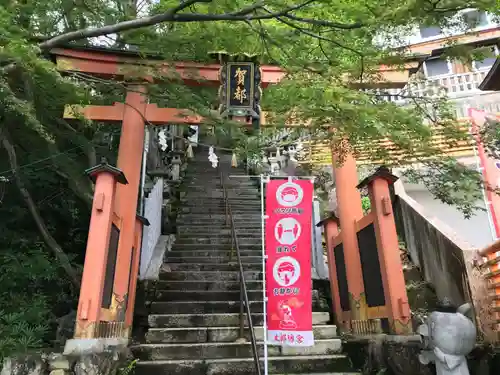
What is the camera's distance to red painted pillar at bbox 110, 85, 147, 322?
5.59 meters

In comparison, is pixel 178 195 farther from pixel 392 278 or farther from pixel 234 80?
pixel 392 278

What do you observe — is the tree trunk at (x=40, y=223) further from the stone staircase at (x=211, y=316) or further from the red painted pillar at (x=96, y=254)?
the red painted pillar at (x=96, y=254)

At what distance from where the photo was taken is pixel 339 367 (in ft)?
16.4

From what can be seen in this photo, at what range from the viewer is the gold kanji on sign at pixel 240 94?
5.96 m

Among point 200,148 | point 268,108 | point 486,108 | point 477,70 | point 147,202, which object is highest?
point 200,148

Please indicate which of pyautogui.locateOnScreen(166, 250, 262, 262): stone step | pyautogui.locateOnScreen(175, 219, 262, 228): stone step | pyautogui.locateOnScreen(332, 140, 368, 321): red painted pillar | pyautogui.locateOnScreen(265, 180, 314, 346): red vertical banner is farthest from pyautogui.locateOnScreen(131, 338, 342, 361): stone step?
pyautogui.locateOnScreen(175, 219, 262, 228): stone step

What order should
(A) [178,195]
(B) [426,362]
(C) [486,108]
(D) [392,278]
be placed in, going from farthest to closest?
(A) [178,195] < (C) [486,108] < (D) [392,278] < (B) [426,362]

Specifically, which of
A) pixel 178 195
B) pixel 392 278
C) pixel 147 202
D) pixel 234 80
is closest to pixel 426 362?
pixel 392 278

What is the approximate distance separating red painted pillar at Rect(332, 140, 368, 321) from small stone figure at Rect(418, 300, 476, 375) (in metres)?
1.77

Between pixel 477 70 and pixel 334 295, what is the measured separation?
10.1 m

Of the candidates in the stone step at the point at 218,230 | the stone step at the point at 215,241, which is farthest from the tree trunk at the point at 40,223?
the stone step at the point at 218,230

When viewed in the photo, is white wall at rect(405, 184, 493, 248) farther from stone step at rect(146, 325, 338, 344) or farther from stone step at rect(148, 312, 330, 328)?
stone step at rect(146, 325, 338, 344)

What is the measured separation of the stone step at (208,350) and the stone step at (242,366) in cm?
23

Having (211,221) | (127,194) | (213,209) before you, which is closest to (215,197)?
(213,209)
